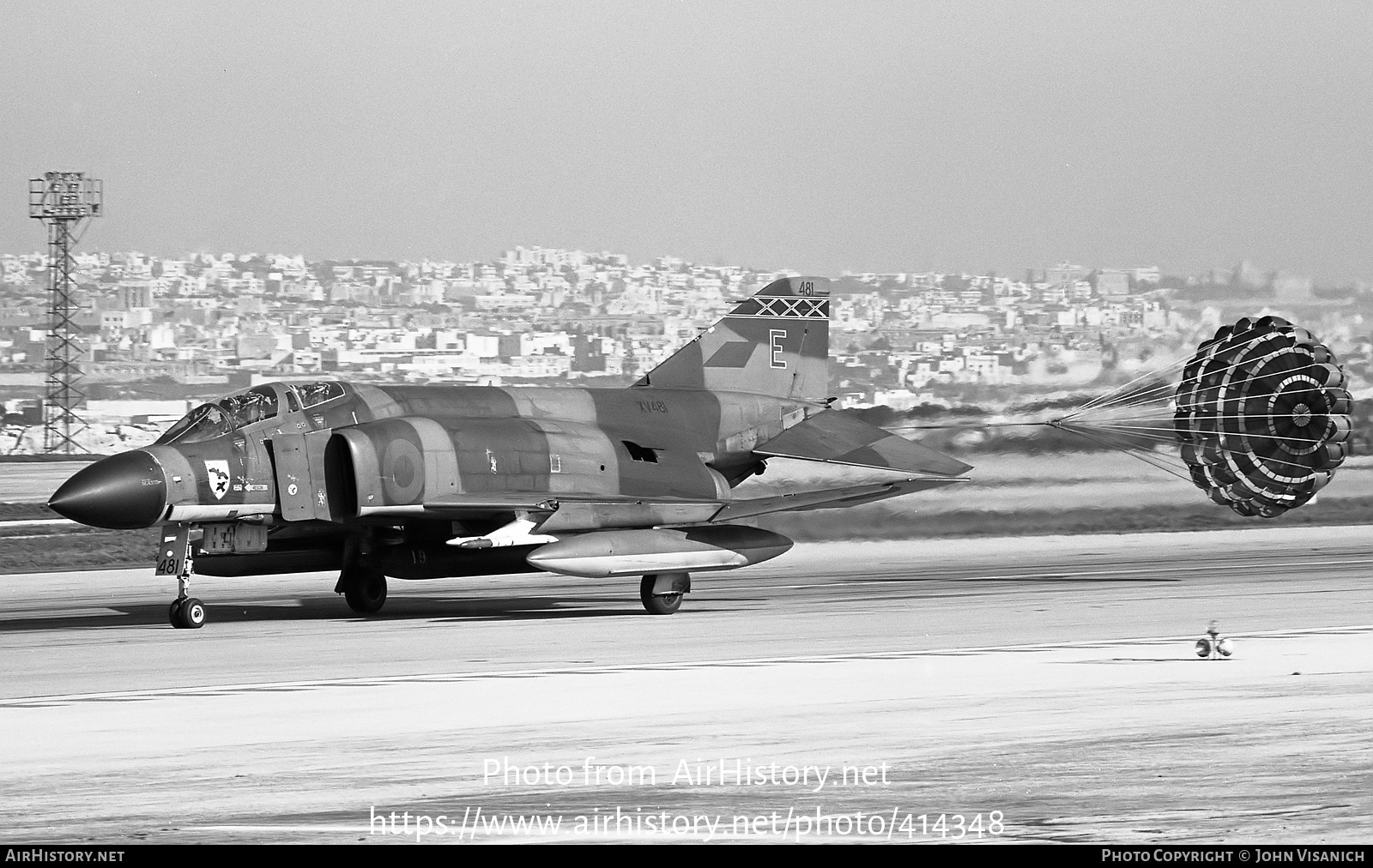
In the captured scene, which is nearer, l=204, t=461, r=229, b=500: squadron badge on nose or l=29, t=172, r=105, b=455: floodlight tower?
l=204, t=461, r=229, b=500: squadron badge on nose

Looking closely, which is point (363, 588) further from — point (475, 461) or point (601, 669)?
point (601, 669)

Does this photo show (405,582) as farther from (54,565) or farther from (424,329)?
(424,329)

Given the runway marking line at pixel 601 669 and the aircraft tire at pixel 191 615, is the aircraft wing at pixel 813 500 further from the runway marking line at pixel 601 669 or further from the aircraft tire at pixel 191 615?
the aircraft tire at pixel 191 615

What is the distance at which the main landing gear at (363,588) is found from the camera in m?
19.4

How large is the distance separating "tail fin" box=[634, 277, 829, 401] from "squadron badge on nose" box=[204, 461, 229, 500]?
262 inches

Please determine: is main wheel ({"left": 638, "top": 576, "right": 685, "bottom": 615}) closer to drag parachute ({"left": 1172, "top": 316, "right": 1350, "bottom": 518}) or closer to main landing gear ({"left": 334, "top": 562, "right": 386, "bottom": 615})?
main landing gear ({"left": 334, "top": 562, "right": 386, "bottom": 615})

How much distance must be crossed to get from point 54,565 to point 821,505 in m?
14.1

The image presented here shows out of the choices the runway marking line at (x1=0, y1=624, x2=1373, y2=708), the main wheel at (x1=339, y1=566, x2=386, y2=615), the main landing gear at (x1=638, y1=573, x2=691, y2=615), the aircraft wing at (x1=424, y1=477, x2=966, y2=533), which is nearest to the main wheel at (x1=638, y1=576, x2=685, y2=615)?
the main landing gear at (x1=638, y1=573, x2=691, y2=615)

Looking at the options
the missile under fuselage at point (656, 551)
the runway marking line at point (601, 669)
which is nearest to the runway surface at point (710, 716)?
the runway marking line at point (601, 669)

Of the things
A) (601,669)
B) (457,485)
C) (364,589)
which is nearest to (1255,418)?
(457,485)

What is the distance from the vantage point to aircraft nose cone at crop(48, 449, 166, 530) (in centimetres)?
1619

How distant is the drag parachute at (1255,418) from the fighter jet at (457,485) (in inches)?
163
